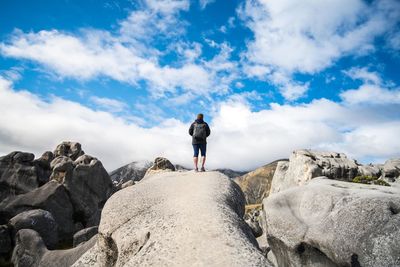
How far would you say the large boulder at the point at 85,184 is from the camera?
63.9 metres

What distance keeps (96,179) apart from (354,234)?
193 feet

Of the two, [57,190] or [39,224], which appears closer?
[39,224]

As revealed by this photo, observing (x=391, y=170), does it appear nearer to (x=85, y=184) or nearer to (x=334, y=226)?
(x=334, y=226)

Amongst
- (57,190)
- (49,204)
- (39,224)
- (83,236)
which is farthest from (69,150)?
(83,236)

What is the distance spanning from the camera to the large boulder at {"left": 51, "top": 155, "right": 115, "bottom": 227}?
63906mm

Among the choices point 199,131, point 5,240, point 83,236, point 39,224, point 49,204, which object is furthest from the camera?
point 49,204

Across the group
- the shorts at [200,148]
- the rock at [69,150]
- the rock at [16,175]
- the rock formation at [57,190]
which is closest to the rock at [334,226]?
the shorts at [200,148]

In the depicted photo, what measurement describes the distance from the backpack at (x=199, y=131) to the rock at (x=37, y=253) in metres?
11.9

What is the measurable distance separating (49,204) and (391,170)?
5710 cm

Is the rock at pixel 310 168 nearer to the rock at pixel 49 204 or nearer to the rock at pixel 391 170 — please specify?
the rock at pixel 391 170

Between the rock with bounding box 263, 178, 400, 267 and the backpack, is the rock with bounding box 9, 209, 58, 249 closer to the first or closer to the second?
the rock with bounding box 263, 178, 400, 267

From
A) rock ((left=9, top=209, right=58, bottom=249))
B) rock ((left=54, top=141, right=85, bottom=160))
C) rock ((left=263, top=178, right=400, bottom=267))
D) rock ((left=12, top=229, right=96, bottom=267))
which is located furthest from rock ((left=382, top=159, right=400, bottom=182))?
rock ((left=54, top=141, right=85, bottom=160))

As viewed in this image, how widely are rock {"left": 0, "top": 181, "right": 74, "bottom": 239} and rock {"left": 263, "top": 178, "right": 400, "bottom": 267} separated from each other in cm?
4242

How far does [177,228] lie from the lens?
31.3 ft
